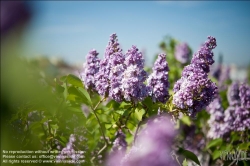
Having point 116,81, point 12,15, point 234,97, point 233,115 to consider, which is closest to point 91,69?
point 116,81

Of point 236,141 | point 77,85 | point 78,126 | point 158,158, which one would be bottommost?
point 158,158

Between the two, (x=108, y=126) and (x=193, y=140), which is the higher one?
(x=193, y=140)

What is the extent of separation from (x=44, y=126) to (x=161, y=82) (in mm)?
1115

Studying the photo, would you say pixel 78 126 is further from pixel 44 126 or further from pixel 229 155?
pixel 229 155

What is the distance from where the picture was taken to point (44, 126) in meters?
2.20

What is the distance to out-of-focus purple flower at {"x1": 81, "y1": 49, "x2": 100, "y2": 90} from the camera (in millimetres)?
1830

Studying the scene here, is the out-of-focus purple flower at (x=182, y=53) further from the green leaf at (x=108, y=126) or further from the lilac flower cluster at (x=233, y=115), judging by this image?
the green leaf at (x=108, y=126)

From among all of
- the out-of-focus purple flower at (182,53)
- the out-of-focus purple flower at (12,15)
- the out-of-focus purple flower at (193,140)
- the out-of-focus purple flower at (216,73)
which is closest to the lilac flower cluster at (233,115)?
the out-of-focus purple flower at (193,140)

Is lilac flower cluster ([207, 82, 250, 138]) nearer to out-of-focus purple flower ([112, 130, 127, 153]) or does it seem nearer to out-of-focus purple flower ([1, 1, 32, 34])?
out-of-focus purple flower ([112, 130, 127, 153])

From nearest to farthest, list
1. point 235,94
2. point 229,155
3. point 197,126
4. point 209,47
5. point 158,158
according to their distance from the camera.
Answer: point 158,158 < point 209,47 < point 229,155 < point 235,94 < point 197,126

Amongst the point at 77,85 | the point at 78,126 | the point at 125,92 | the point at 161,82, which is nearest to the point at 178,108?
the point at 161,82

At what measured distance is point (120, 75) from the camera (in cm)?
152

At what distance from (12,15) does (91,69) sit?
139cm

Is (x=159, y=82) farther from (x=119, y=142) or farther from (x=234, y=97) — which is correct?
(x=234, y=97)
